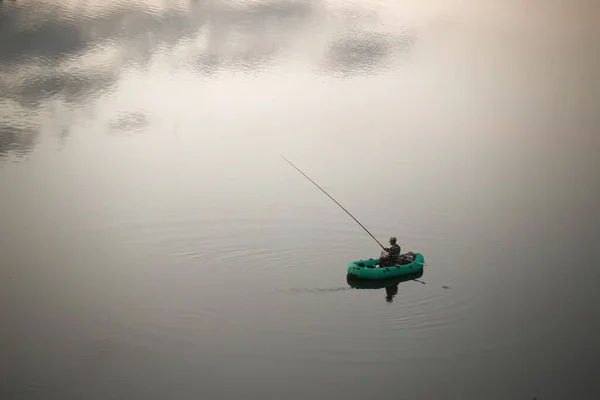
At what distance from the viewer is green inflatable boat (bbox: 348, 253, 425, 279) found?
7465mm

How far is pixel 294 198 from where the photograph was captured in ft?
29.9

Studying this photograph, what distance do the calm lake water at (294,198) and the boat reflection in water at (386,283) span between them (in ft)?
0.14

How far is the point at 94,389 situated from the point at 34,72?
766 cm

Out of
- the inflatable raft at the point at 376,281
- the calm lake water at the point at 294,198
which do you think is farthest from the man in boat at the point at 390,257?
the calm lake water at the point at 294,198

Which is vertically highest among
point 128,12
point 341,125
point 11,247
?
point 128,12

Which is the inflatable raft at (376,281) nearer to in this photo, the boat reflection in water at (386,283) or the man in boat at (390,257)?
the boat reflection in water at (386,283)

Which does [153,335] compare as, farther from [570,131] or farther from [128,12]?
[128,12]

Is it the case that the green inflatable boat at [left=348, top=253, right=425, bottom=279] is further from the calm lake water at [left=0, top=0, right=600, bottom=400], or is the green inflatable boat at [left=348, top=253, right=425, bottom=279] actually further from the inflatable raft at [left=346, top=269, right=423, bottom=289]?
the calm lake water at [left=0, top=0, right=600, bottom=400]

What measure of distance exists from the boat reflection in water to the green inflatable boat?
1.3 inches

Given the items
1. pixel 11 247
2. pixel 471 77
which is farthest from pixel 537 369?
pixel 471 77

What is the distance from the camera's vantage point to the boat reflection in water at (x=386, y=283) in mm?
7430

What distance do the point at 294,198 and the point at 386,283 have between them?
75.9 inches

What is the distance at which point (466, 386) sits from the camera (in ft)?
19.6

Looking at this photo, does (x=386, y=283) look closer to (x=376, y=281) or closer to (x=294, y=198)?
(x=376, y=281)
